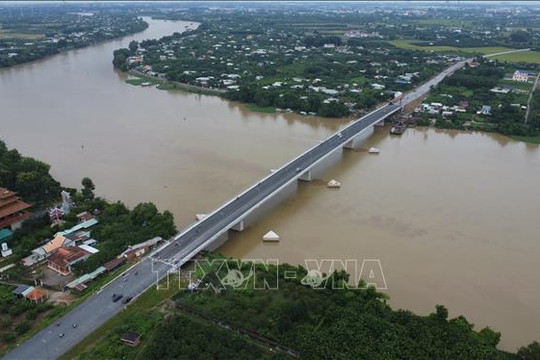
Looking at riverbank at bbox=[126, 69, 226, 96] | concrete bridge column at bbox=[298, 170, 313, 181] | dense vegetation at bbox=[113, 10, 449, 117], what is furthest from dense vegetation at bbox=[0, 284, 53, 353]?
riverbank at bbox=[126, 69, 226, 96]

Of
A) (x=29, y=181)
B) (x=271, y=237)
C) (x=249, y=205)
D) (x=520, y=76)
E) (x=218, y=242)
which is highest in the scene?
(x=520, y=76)

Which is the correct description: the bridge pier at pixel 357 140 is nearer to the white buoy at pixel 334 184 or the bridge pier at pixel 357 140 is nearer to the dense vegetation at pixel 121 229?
the white buoy at pixel 334 184

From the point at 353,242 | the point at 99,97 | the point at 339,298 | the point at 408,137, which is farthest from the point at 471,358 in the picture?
the point at 99,97

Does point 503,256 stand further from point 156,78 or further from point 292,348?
point 156,78

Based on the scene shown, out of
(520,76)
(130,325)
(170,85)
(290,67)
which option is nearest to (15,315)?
(130,325)

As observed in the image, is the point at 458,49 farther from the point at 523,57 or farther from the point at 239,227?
the point at 239,227

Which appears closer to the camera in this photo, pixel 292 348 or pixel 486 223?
pixel 292 348
